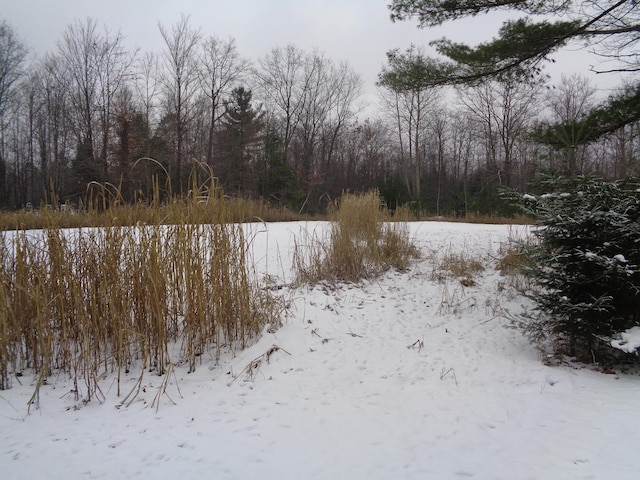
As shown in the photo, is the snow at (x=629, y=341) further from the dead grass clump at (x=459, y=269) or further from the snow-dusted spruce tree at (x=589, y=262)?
the dead grass clump at (x=459, y=269)

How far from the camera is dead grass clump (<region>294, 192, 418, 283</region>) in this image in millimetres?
4527

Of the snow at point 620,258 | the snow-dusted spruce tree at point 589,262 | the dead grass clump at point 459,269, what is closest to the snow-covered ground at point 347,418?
the snow-dusted spruce tree at point 589,262

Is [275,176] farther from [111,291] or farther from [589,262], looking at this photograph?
[589,262]

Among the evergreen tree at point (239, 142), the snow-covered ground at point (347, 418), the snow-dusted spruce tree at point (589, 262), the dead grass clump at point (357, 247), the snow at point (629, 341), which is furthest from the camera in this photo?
the evergreen tree at point (239, 142)

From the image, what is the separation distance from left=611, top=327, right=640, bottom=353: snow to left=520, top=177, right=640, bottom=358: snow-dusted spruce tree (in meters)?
0.06

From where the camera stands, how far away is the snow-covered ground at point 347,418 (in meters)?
1.44

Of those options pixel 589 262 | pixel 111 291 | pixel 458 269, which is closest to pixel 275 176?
pixel 458 269

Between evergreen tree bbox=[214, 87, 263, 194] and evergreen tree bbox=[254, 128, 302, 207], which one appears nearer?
evergreen tree bbox=[214, 87, 263, 194]

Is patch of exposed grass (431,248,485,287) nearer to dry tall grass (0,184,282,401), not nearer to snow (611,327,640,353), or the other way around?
snow (611,327,640,353)

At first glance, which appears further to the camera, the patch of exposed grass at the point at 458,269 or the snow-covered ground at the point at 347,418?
the patch of exposed grass at the point at 458,269

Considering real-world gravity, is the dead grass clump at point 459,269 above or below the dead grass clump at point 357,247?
below

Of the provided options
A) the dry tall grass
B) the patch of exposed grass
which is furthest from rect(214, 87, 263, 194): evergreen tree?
the dry tall grass

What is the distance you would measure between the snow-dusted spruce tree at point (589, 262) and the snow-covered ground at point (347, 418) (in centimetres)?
32

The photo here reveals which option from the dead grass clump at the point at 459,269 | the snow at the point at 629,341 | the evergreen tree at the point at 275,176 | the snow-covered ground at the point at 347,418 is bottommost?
the snow-covered ground at the point at 347,418
